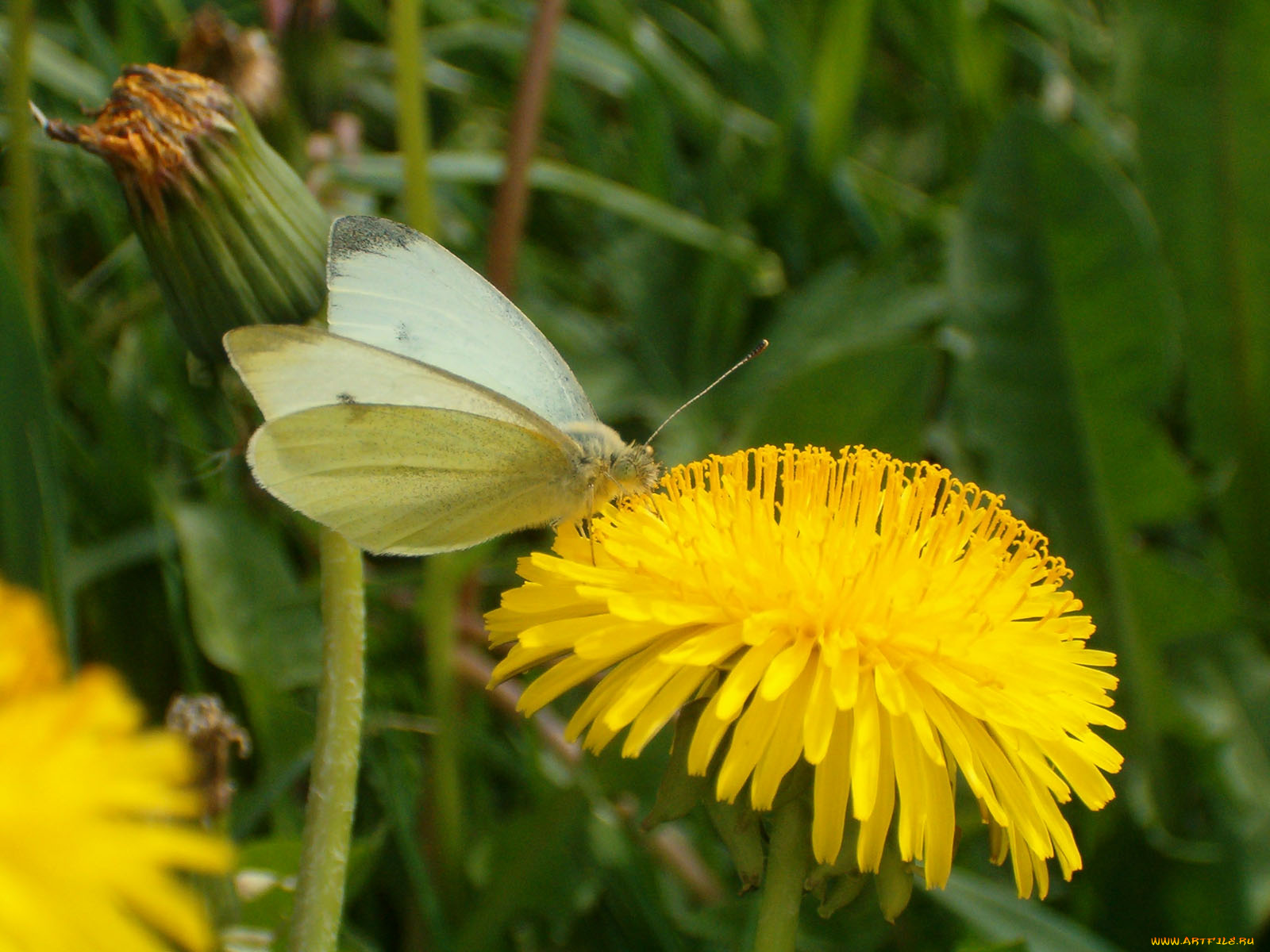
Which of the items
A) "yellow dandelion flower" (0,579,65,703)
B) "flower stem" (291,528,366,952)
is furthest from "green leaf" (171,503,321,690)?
"yellow dandelion flower" (0,579,65,703)

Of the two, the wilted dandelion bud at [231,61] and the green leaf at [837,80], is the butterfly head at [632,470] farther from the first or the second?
the green leaf at [837,80]

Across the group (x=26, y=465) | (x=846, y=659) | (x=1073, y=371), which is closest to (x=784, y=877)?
(x=846, y=659)

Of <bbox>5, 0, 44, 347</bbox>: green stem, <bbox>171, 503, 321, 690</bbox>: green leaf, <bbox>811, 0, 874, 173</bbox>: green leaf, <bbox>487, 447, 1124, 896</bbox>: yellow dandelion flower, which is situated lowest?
<bbox>487, 447, 1124, 896</bbox>: yellow dandelion flower

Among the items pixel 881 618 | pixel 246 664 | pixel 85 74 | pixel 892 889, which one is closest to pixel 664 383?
pixel 246 664

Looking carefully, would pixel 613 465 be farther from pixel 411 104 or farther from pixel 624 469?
pixel 411 104

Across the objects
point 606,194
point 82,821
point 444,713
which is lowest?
point 82,821

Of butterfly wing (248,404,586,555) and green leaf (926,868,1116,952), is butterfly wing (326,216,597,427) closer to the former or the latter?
butterfly wing (248,404,586,555)
